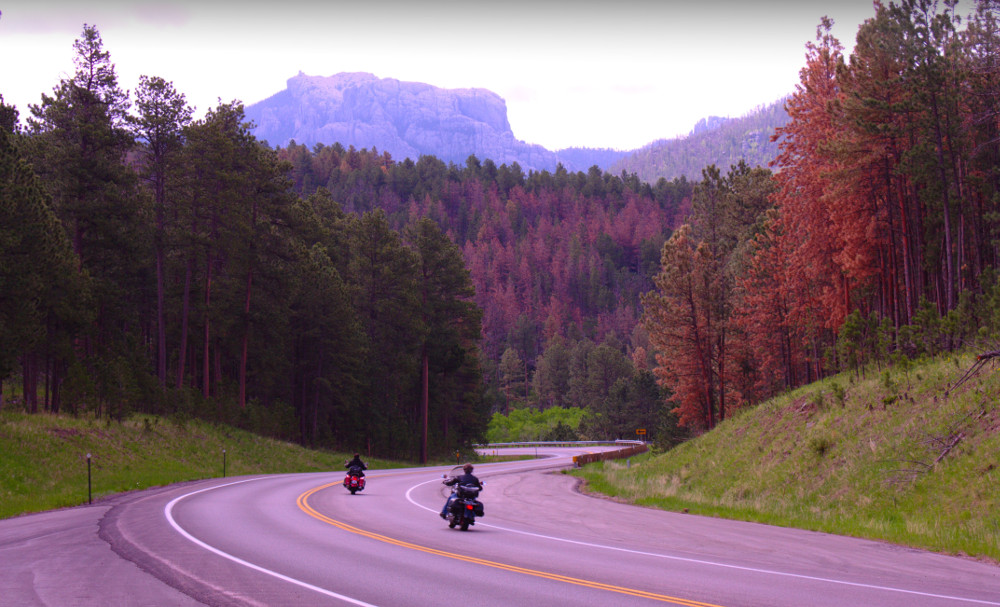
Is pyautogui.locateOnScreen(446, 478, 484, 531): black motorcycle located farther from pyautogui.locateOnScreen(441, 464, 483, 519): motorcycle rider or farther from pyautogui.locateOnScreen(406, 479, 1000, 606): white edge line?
pyautogui.locateOnScreen(406, 479, 1000, 606): white edge line

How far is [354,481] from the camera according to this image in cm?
2403

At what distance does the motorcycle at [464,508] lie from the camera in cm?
1530

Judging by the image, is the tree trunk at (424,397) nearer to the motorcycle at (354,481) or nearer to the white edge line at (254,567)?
the motorcycle at (354,481)

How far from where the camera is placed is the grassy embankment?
583 inches

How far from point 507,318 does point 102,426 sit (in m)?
120

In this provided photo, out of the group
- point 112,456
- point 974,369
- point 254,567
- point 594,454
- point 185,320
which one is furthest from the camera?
point 594,454

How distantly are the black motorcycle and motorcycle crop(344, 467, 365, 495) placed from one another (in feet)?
29.7

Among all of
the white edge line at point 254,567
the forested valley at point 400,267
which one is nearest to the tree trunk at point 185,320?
the forested valley at point 400,267

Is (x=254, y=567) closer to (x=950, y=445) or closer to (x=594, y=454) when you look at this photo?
(x=950, y=445)

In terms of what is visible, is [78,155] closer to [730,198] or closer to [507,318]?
[730,198]

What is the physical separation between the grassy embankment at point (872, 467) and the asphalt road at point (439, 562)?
1.99m

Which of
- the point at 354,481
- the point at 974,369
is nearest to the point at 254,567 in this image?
the point at 354,481

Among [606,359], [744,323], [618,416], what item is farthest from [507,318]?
[744,323]

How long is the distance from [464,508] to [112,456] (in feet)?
63.2
